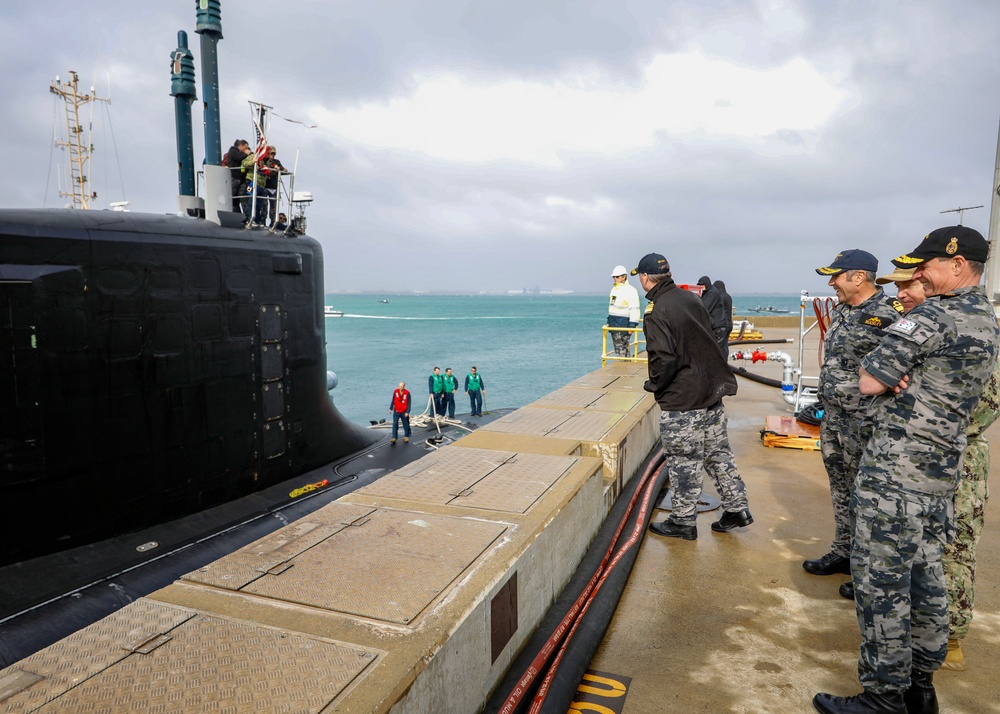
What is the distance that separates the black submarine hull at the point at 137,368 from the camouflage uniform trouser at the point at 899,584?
544cm

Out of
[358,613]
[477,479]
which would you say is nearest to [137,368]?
[477,479]

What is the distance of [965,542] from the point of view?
3.48m

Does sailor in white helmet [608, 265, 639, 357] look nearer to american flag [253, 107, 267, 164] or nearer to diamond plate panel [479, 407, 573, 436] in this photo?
Result: diamond plate panel [479, 407, 573, 436]

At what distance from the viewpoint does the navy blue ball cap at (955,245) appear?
2992mm

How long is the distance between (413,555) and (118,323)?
360cm

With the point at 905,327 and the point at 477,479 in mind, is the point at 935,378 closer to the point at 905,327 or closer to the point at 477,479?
the point at 905,327

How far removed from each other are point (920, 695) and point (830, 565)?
5.23 feet

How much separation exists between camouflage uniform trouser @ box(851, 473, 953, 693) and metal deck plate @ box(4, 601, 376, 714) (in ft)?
8.11

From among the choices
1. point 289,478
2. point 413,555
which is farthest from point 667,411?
point 289,478

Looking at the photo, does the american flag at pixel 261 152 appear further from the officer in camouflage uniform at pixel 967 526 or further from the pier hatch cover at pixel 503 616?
the officer in camouflage uniform at pixel 967 526

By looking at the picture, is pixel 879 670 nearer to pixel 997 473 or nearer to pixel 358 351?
pixel 997 473

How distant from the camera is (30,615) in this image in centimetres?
446

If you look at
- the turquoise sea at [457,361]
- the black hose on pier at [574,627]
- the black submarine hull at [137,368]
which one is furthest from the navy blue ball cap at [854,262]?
the turquoise sea at [457,361]

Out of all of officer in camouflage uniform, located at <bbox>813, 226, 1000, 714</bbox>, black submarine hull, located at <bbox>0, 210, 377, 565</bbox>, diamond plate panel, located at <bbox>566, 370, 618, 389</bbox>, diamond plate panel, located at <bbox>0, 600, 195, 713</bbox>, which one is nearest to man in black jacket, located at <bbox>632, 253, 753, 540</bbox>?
officer in camouflage uniform, located at <bbox>813, 226, 1000, 714</bbox>
